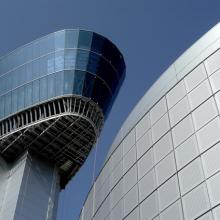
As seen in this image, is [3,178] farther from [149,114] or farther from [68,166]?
Result: [149,114]

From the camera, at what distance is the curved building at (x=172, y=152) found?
50.6 feet

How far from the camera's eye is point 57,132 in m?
60.5

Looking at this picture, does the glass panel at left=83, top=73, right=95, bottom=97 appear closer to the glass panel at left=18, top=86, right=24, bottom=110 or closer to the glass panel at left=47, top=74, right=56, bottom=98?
the glass panel at left=47, top=74, right=56, bottom=98

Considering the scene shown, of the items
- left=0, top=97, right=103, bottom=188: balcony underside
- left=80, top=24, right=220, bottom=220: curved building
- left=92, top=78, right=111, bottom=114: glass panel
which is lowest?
left=80, top=24, right=220, bottom=220: curved building

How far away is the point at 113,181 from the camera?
72.3 feet

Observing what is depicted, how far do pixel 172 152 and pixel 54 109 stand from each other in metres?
43.2

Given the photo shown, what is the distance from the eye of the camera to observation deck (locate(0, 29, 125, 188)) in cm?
5928

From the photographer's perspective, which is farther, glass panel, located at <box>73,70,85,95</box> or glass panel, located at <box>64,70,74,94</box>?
glass panel, located at <box>64,70,74,94</box>

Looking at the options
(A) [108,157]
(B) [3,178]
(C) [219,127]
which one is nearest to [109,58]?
(B) [3,178]

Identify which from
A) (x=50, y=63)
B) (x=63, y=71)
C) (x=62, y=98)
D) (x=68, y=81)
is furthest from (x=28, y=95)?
(x=68, y=81)

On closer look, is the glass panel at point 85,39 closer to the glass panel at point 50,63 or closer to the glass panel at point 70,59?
the glass panel at point 70,59

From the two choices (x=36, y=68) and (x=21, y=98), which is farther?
(x=36, y=68)

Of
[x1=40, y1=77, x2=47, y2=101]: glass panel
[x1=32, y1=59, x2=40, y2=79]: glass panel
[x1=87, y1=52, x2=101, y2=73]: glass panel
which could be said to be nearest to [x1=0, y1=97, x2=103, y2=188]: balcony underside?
[x1=40, y1=77, x2=47, y2=101]: glass panel

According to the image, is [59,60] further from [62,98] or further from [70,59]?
[62,98]
